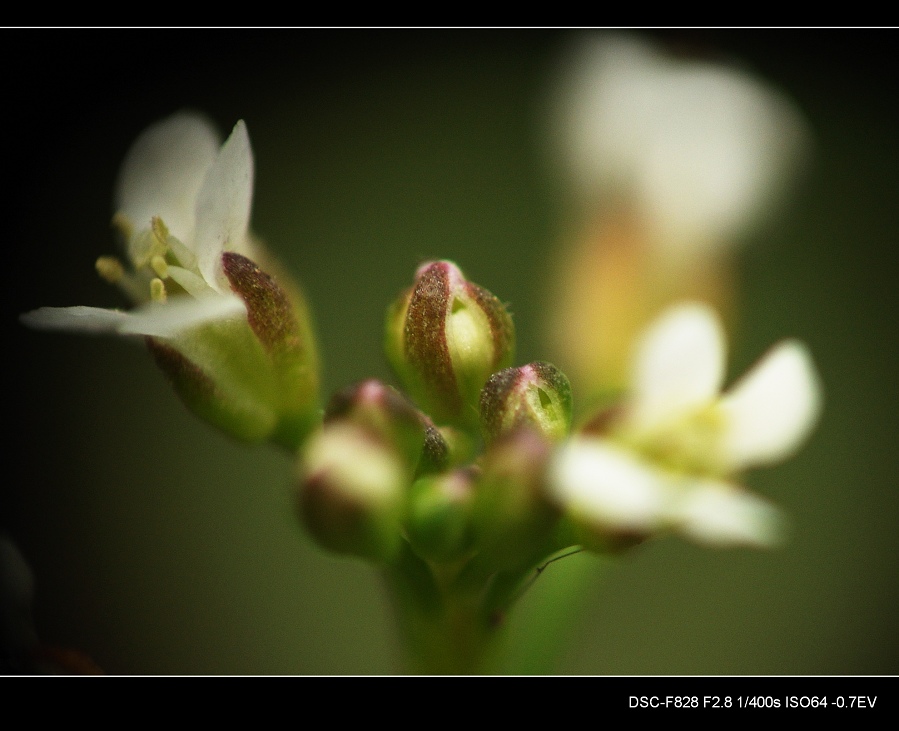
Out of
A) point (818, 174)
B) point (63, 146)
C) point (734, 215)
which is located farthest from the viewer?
point (818, 174)

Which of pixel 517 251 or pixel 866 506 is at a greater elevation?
pixel 517 251

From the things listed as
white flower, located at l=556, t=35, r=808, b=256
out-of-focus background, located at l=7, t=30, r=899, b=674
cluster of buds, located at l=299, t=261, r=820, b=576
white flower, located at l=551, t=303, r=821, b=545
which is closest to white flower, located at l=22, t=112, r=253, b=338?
cluster of buds, located at l=299, t=261, r=820, b=576

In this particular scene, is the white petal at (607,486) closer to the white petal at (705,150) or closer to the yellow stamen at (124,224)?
the yellow stamen at (124,224)

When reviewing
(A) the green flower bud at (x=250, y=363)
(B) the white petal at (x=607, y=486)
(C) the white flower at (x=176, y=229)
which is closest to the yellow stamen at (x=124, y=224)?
(C) the white flower at (x=176, y=229)

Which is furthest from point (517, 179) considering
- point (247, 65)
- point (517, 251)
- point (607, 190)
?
point (247, 65)

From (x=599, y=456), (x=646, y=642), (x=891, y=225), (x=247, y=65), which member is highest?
(x=247, y=65)

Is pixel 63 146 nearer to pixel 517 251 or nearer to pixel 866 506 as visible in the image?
pixel 517 251
